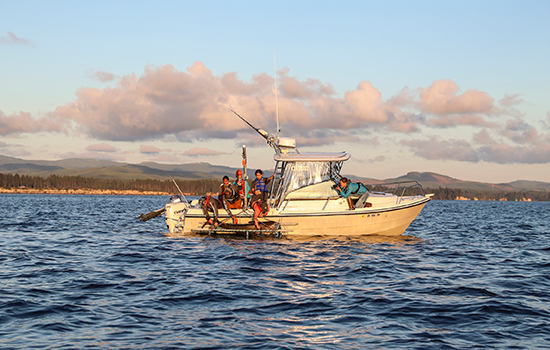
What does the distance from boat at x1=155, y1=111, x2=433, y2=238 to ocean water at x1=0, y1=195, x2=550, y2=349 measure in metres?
1.62

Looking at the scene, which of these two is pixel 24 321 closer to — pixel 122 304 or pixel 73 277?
pixel 122 304

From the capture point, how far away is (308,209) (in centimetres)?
1945

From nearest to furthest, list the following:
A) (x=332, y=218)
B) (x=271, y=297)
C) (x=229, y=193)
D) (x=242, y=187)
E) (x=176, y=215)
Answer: (x=271, y=297) < (x=332, y=218) < (x=229, y=193) < (x=242, y=187) < (x=176, y=215)

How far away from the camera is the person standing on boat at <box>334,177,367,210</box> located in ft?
63.2

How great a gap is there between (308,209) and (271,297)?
32.1 ft

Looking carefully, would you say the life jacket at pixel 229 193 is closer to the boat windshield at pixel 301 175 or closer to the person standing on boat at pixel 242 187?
the person standing on boat at pixel 242 187

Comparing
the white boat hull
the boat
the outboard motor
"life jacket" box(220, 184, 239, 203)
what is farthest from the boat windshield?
the outboard motor

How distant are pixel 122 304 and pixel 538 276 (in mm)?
11455

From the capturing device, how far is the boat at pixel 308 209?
1919 cm

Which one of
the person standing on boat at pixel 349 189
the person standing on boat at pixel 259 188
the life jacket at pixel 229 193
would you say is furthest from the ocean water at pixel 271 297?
the life jacket at pixel 229 193

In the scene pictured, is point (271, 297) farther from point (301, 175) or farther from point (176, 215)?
point (176, 215)

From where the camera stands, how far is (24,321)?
792 cm

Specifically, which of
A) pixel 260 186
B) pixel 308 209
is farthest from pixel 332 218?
pixel 260 186

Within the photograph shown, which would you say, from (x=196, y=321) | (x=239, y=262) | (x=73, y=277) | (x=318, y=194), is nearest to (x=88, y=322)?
(x=196, y=321)
